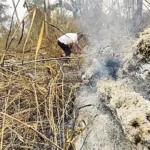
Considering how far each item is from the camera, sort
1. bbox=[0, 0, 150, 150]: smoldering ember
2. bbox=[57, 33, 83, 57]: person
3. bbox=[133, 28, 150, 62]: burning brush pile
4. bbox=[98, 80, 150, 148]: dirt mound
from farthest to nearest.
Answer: bbox=[57, 33, 83, 57]: person
bbox=[133, 28, 150, 62]: burning brush pile
bbox=[0, 0, 150, 150]: smoldering ember
bbox=[98, 80, 150, 148]: dirt mound

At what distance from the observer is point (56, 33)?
5016 millimetres

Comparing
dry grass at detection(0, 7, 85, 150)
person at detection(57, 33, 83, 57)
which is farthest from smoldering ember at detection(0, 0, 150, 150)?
person at detection(57, 33, 83, 57)

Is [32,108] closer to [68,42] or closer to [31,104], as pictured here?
[31,104]

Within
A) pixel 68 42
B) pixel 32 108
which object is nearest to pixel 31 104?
pixel 32 108

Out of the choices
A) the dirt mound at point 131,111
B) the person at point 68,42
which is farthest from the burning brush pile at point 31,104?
the person at point 68,42

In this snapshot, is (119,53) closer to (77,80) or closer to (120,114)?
(77,80)

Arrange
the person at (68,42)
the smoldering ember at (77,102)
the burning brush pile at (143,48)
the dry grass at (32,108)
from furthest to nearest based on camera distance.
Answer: the person at (68,42)
the burning brush pile at (143,48)
the dry grass at (32,108)
the smoldering ember at (77,102)

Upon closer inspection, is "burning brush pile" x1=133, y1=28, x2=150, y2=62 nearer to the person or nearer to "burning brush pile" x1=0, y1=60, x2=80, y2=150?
"burning brush pile" x1=0, y1=60, x2=80, y2=150

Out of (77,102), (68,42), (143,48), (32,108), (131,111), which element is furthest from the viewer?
(68,42)

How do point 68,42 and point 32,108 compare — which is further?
point 68,42

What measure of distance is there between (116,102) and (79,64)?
52.4 inches

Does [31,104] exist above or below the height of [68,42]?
below

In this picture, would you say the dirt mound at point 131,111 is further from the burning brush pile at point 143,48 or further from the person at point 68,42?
the person at point 68,42

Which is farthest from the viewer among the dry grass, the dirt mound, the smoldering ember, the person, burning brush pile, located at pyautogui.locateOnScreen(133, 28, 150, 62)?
the person
